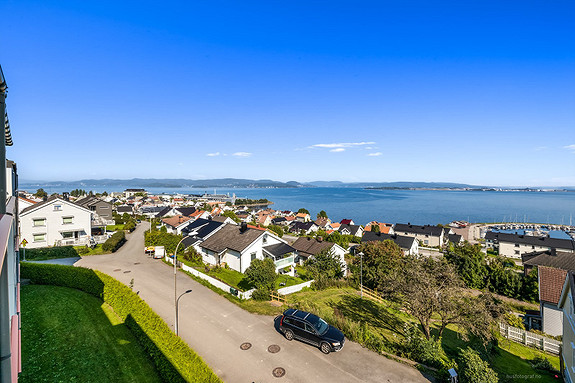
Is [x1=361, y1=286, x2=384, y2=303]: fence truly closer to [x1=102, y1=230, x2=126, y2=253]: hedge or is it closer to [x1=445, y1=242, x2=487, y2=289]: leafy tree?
[x1=445, y1=242, x2=487, y2=289]: leafy tree

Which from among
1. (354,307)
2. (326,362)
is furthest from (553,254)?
(326,362)

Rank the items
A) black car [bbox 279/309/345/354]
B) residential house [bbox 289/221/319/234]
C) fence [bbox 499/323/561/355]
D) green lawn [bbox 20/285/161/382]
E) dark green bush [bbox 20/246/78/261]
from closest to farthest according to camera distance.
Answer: green lawn [bbox 20/285/161/382]
black car [bbox 279/309/345/354]
fence [bbox 499/323/561/355]
dark green bush [bbox 20/246/78/261]
residential house [bbox 289/221/319/234]

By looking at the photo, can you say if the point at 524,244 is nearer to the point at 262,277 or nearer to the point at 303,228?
the point at 303,228

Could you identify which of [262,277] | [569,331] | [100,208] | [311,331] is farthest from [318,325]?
[100,208]

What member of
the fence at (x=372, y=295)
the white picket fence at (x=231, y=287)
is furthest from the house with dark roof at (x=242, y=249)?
the fence at (x=372, y=295)

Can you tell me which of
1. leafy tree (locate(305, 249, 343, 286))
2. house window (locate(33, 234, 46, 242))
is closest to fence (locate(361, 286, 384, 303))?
leafy tree (locate(305, 249, 343, 286))

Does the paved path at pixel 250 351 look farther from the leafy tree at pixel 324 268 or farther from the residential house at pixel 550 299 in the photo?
the residential house at pixel 550 299

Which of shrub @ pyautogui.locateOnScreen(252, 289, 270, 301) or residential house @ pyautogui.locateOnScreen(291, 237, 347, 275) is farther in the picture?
residential house @ pyautogui.locateOnScreen(291, 237, 347, 275)
